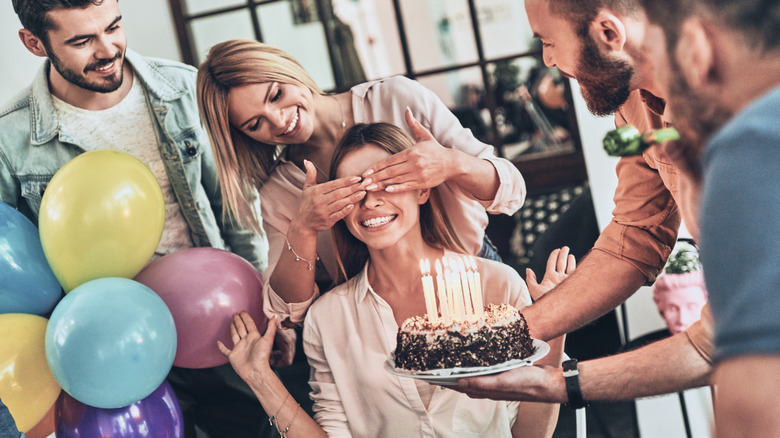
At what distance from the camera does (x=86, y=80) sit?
85.8 inches

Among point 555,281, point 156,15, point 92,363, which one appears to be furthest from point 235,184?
point 156,15

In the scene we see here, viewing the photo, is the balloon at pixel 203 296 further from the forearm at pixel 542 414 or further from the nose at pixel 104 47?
the forearm at pixel 542 414

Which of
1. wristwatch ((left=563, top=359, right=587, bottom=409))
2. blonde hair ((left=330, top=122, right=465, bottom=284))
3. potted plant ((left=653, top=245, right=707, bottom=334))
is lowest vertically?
potted plant ((left=653, top=245, right=707, bottom=334))

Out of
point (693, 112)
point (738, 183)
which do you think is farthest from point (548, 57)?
point (738, 183)

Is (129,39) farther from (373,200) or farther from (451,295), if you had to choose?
(451,295)

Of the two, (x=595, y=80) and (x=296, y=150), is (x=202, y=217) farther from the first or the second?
(x=595, y=80)

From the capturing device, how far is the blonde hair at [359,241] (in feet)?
6.30

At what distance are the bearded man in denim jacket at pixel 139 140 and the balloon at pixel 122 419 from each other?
0.21m

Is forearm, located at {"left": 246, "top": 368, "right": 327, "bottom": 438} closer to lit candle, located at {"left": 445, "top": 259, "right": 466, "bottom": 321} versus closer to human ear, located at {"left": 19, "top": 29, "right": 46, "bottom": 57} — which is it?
lit candle, located at {"left": 445, "top": 259, "right": 466, "bottom": 321}

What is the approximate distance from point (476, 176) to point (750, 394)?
1225mm

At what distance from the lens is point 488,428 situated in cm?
192

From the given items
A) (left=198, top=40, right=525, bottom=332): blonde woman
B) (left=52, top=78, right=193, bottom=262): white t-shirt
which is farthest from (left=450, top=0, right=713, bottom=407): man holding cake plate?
(left=52, top=78, right=193, bottom=262): white t-shirt

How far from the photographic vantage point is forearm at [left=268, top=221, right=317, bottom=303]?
1.94 m

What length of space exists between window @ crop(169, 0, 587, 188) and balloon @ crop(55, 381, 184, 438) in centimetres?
145
